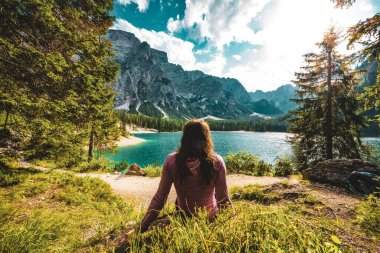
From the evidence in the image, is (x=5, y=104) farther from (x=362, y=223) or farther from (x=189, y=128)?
(x=362, y=223)

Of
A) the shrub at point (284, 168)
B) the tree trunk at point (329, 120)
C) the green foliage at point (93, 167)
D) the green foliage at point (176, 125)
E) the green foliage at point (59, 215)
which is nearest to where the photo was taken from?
the green foliage at point (59, 215)

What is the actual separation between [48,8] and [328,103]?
51.9ft

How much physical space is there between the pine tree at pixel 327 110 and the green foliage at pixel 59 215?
1376 cm

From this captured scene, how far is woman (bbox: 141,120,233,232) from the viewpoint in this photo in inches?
90.4

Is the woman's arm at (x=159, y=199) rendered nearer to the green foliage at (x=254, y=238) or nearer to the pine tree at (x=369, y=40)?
the green foliage at (x=254, y=238)

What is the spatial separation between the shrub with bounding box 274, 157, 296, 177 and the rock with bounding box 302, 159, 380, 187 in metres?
6.20

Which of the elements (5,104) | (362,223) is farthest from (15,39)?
(362,223)

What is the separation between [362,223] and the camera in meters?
2.40

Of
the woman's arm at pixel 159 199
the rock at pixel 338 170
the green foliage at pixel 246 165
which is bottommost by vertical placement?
the green foliage at pixel 246 165

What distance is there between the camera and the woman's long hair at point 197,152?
230 centimetres

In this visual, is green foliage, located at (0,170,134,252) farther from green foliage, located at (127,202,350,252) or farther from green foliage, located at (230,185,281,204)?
green foliage, located at (230,185,281,204)

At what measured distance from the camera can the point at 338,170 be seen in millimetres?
6883

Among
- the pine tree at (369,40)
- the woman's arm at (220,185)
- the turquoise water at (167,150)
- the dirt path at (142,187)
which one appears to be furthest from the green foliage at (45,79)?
the turquoise water at (167,150)

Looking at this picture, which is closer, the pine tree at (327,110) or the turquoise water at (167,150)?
the pine tree at (327,110)
